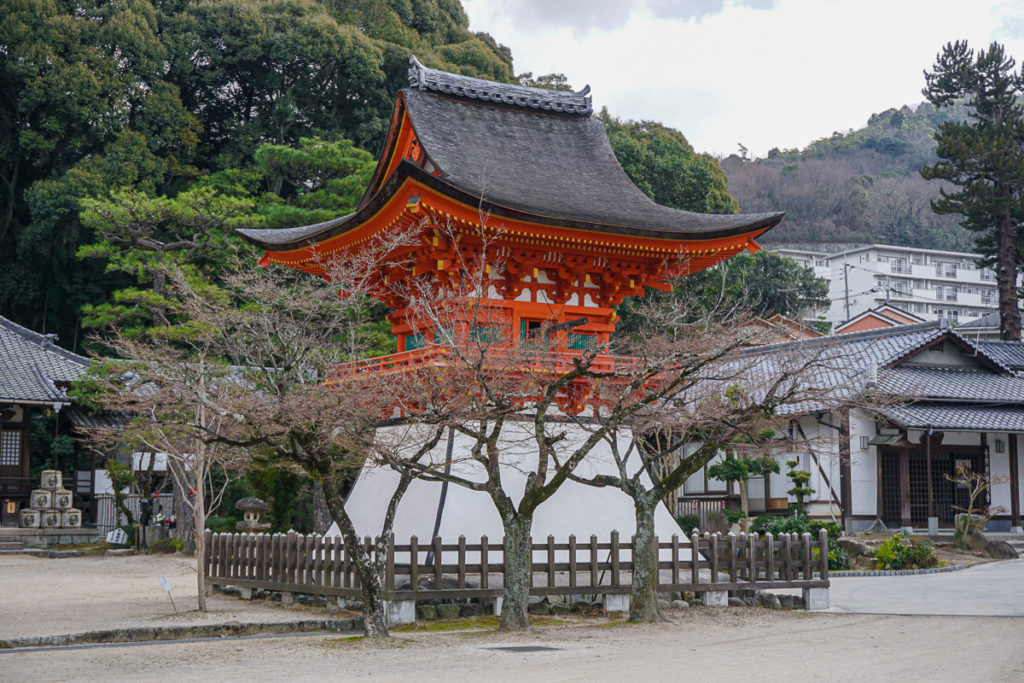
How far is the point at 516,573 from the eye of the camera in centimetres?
1343

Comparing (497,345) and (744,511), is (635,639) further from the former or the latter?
(744,511)

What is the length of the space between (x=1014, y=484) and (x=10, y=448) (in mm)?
30931

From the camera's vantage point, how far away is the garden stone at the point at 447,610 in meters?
14.9

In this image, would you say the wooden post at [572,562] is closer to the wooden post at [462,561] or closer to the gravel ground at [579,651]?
the gravel ground at [579,651]

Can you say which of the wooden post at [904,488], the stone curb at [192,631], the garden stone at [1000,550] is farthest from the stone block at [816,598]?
the wooden post at [904,488]

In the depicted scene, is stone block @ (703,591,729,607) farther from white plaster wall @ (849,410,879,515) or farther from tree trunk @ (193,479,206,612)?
white plaster wall @ (849,410,879,515)

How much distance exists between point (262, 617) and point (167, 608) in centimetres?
252

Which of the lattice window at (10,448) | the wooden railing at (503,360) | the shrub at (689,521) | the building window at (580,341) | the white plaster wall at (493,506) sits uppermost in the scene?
the building window at (580,341)

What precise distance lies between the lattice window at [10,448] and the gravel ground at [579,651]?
1764cm

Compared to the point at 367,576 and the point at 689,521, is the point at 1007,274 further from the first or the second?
the point at 367,576

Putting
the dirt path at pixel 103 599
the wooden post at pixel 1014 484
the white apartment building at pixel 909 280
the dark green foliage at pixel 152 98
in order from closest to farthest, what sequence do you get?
the dirt path at pixel 103 599, the wooden post at pixel 1014 484, the dark green foliage at pixel 152 98, the white apartment building at pixel 909 280

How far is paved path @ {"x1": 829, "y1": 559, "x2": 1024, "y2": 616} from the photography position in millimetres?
15992

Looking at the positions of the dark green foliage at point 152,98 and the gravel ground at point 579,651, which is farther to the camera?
the dark green foliage at point 152,98

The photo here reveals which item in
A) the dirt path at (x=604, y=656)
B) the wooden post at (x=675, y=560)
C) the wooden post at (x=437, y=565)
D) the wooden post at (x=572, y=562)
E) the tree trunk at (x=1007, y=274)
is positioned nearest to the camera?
the dirt path at (x=604, y=656)
